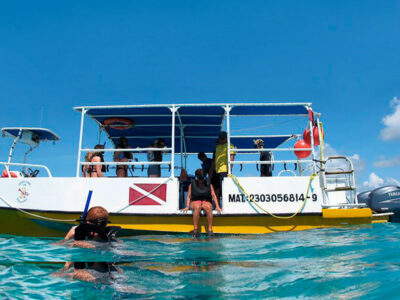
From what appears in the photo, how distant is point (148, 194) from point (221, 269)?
348 cm

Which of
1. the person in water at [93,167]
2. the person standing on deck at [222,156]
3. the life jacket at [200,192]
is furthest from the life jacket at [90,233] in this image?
the person standing on deck at [222,156]

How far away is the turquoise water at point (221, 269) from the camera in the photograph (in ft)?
10.6

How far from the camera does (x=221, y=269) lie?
4137 mm

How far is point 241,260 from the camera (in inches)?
182

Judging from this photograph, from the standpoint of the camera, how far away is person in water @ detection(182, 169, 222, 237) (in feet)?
22.6

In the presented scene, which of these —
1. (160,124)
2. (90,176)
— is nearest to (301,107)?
(160,124)

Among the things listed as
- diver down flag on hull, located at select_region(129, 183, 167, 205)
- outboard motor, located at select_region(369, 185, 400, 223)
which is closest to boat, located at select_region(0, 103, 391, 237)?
diver down flag on hull, located at select_region(129, 183, 167, 205)

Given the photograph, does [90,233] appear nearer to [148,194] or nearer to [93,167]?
[148,194]

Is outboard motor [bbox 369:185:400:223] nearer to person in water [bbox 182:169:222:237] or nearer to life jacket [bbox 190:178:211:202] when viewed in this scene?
person in water [bbox 182:169:222:237]

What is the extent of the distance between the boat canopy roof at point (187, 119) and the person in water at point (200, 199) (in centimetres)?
187

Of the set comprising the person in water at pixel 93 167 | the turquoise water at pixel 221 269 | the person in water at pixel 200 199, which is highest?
the person in water at pixel 93 167

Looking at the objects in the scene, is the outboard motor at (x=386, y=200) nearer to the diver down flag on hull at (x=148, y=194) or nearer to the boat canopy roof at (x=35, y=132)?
the diver down flag on hull at (x=148, y=194)

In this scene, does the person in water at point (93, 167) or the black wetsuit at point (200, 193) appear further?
the person in water at point (93, 167)

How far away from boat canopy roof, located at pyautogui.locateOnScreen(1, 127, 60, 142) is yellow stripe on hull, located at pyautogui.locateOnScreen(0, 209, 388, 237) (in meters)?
2.46
